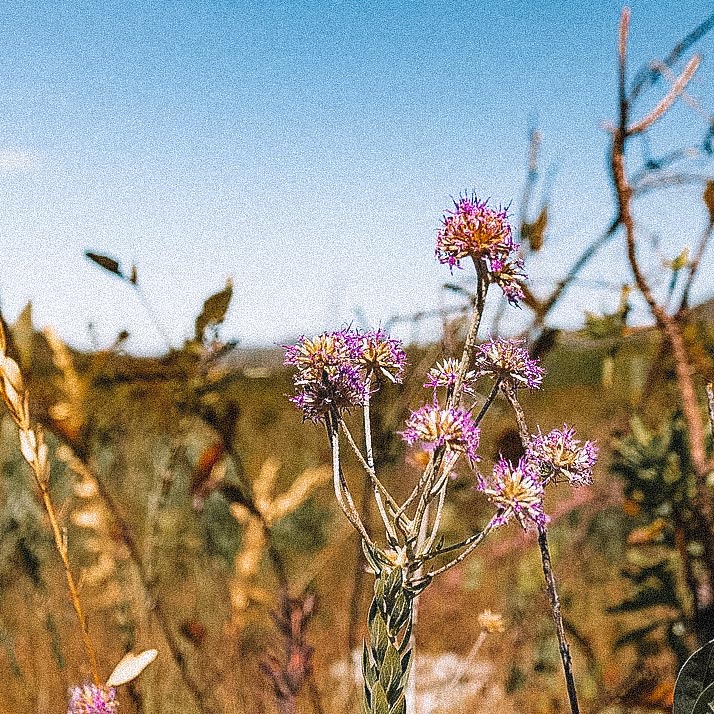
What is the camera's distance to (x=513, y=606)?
136 cm

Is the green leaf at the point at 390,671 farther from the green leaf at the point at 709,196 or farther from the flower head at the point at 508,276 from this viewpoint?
the green leaf at the point at 709,196

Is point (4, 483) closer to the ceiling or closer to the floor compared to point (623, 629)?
closer to the ceiling

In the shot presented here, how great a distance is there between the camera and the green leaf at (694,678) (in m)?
0.34

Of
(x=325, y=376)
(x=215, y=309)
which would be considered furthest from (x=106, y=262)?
(x=325, y=376)

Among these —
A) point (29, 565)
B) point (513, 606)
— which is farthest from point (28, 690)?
point (513, 606)

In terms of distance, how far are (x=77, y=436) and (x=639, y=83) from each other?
55 centimetres

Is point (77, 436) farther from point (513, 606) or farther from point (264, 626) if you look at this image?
point (264, 626)

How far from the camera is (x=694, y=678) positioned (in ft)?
1.11

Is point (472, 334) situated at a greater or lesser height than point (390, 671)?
greater

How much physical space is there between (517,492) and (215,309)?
397 millimetres

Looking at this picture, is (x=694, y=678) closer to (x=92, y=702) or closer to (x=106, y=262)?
(x=92, y=702)

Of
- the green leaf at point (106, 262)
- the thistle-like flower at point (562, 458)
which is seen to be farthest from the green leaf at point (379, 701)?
the green leaf at point (106, 262)

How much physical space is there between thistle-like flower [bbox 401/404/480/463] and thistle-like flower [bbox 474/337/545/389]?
42mm

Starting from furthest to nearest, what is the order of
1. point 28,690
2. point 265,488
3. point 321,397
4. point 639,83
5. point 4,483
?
point 4,483 → point 28,690 → point 265,488 → point 639,83 → point 321,397
